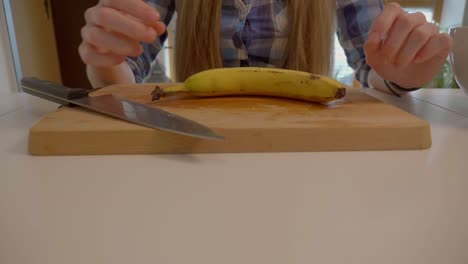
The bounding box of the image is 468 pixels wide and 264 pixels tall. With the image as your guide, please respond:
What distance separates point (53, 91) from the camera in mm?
503

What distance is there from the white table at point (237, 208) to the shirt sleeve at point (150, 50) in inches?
20.5

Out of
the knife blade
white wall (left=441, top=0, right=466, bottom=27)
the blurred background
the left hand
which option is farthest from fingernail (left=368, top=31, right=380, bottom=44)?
white wall (left=441, top=0, right=466, bottom=27)

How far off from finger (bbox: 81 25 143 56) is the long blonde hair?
0.36 m

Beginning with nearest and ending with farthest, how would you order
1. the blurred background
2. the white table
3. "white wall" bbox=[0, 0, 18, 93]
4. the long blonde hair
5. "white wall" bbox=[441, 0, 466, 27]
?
1. the white table
2. the long blonde hair
3. "white wall" bbox=[0, 0, 18, 93]
4. the blurred background
5. "white wall" bbox=[441, 0, 466, 27]

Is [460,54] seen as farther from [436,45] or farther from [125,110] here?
[125,110]

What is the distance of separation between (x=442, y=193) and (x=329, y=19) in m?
0.69

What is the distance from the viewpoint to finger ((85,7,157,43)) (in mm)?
475

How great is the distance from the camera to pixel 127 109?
44cm

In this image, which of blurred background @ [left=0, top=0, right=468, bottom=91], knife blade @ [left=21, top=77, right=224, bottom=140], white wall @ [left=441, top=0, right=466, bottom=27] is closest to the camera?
knife blade @ [left=21, top=77, right=224, bottom=140]

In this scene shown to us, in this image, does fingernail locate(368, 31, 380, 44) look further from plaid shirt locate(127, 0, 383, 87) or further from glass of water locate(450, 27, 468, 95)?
plaid shirt locate(127, 0, 383, 87)

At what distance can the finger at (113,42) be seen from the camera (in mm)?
507

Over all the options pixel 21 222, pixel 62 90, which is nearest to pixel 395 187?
pixel 21 222

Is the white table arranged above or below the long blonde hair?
below

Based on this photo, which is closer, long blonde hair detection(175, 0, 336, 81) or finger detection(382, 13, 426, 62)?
finger detection(382, 13, 426, 62)
